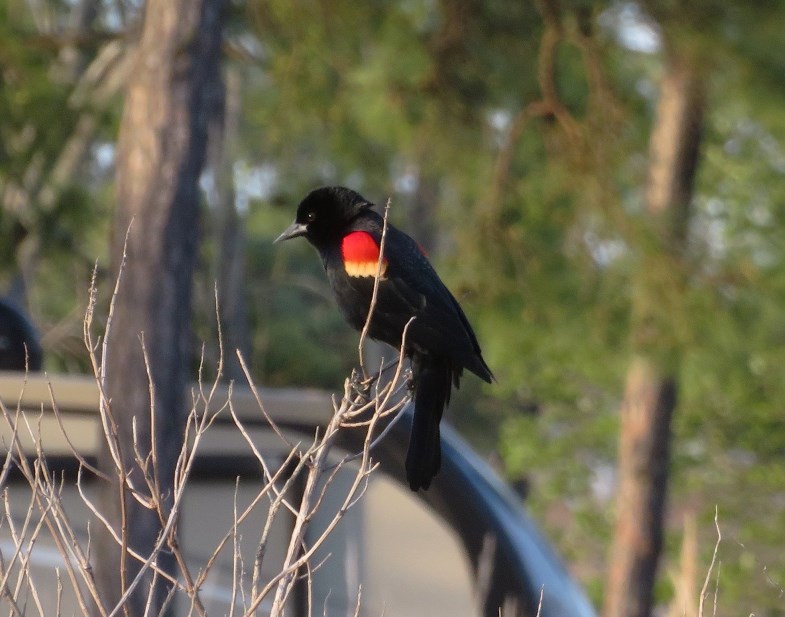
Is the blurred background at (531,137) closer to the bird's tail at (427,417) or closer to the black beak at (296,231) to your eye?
the black beak at (296,231)

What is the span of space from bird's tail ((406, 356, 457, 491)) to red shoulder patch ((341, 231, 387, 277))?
1.00ft

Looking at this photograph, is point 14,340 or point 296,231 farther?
point 14,340

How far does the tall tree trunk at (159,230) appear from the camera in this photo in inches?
223

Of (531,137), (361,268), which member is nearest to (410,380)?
(361,268)

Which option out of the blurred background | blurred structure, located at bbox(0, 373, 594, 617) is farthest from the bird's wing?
the blurred background

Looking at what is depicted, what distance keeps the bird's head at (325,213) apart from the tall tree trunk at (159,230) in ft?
4.86

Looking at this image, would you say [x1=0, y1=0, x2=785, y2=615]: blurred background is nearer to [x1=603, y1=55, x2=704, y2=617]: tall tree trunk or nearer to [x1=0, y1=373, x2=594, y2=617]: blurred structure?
[x1=603, y1=55, x2=704, y2=617]: tall tree trunk

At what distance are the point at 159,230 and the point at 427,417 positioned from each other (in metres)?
2.52

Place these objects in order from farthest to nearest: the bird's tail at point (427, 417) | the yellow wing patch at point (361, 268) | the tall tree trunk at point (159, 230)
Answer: the tall tree trunk at point (159, 230) < the yellow wing patch at point (361, 268) < the bird's tail at point (427, 417)

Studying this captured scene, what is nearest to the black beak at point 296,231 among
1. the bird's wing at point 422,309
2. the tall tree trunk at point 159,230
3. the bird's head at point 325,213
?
the bird's head at point 325,213

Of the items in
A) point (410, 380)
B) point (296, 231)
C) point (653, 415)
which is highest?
point (296, 231)

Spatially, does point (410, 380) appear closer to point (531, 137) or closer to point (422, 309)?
point (422, 309)

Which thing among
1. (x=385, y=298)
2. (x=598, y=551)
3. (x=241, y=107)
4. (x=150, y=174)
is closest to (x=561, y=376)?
(x=598, y=551)

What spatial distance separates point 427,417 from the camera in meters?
3.56
